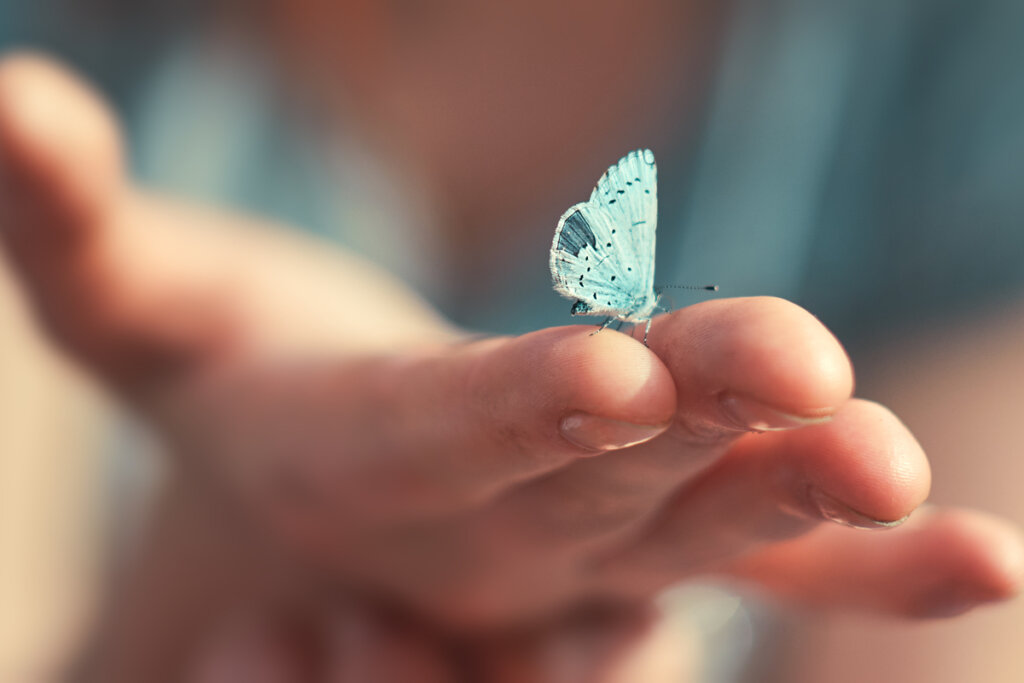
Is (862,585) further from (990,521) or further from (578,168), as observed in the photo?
(578,168)

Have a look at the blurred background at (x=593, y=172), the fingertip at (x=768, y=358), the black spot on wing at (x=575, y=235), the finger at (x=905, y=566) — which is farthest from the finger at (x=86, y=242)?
the finger at (x=905, y=566)

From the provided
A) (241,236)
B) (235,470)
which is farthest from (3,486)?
(235,470)

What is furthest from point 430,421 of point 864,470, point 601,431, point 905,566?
point 905,566

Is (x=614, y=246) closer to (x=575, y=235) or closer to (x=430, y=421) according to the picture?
(x=575, y=235)

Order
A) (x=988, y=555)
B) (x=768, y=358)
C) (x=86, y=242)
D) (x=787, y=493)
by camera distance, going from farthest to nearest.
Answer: (x=86, y=242) → (x=988, y=555) → (x=787, y=493) → (x=768, y=358)

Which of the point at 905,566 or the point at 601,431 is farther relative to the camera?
the point at 905,566

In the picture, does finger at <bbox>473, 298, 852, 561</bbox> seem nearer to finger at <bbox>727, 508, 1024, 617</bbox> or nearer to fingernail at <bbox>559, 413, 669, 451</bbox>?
fingernail at <bbox>559, 413, 669, 451</bbox>
